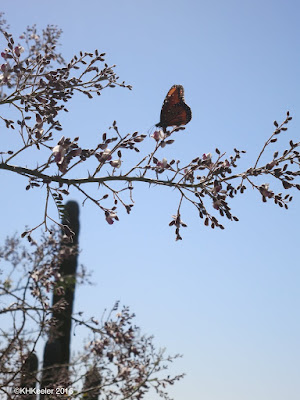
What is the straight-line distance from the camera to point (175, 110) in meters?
3.79

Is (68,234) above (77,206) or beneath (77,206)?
beneath

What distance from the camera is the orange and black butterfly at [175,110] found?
370 centimetres

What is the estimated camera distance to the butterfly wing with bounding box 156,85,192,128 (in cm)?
370

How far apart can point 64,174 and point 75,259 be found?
335 inches

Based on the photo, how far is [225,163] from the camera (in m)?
3.29

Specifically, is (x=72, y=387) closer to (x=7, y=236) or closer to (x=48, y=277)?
(x=48, y=277)

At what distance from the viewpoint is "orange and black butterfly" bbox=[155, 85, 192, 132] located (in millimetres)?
3695

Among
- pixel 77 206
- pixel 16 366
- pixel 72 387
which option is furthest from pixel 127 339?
pixel 77 206

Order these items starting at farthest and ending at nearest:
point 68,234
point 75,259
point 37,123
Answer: point 75,259, point 37,123, point 68,234

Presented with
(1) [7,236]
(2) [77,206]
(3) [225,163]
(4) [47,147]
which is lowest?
(3) [225,163]

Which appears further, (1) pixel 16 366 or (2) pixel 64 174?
(1) pixel 16 366

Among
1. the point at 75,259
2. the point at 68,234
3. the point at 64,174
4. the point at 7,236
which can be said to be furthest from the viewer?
the point at 75,259

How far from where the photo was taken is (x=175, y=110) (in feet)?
12.4

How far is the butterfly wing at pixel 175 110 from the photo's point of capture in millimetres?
3697
